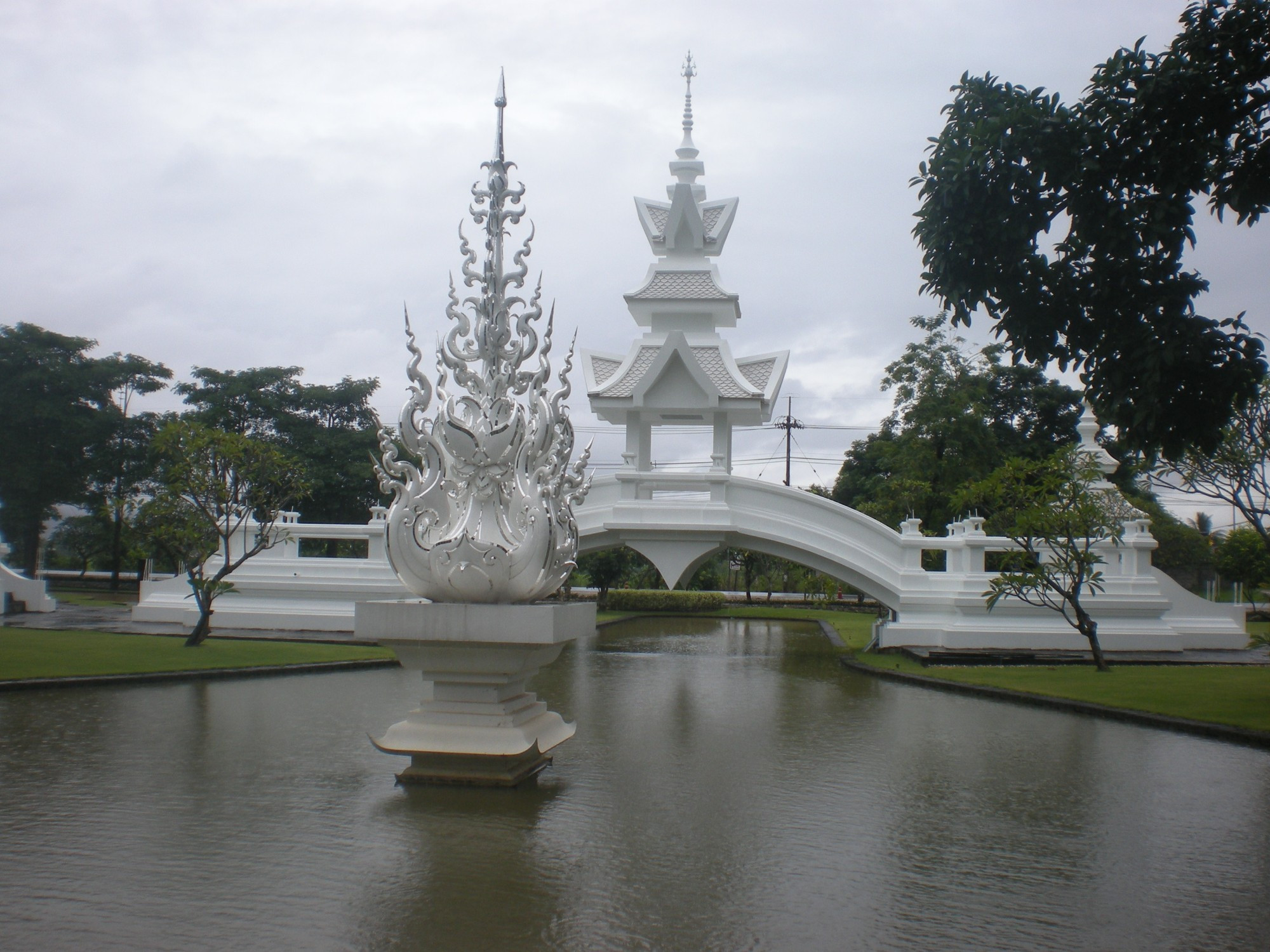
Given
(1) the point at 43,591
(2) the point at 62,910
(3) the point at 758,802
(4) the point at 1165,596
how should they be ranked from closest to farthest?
(2) the point at 62,910 → (3) the point at 758,802 → (4) the point at 1165,596 → (1) the point at 43,591

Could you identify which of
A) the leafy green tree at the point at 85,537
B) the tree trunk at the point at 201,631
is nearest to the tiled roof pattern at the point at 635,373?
the tree trunk at the point at 201,631

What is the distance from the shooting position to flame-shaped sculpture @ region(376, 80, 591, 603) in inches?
294

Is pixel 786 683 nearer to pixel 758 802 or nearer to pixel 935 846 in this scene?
pixel 758 802

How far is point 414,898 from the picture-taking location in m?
5.05

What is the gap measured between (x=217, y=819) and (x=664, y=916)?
3078 mm

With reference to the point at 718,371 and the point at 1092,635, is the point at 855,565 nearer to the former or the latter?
the point at 1092,635

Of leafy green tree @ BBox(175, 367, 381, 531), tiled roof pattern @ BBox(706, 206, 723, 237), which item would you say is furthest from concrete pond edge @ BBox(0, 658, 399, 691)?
leafy green tree @ BBox(175, 367, 381, 531)

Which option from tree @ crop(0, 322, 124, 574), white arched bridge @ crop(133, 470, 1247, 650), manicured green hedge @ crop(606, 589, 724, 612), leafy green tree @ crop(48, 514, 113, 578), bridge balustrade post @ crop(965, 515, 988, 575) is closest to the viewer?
white arched bridge @ crop(133, 470, 1247, 650)

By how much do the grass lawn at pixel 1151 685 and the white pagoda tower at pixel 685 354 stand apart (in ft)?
19.8

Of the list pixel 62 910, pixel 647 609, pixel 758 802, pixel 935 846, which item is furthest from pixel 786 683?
pixel 647 609

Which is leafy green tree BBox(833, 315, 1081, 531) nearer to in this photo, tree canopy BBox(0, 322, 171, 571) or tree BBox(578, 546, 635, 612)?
tree BBox(578, 546, 635, 612)

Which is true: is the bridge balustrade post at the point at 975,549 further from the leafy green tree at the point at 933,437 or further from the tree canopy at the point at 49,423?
the tree canopy at the point at 49,423

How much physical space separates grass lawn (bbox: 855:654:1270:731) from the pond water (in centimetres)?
82

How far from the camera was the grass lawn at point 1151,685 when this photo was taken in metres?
10.8
